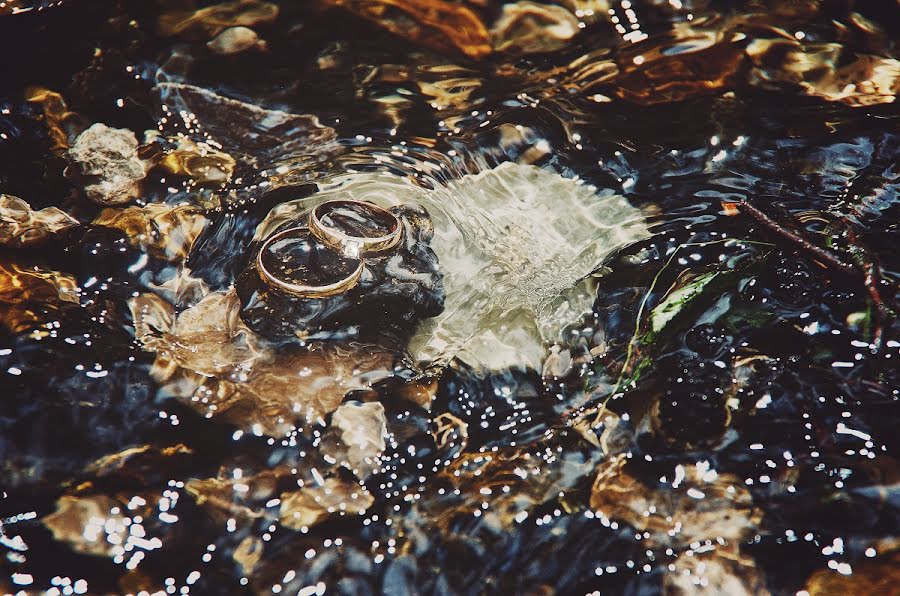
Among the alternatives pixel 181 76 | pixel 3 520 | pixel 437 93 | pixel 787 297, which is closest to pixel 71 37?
pixel 181 76

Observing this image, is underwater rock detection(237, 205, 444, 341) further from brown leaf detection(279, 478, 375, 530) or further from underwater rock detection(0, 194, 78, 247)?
underwater rock detection(0, 194, 78, 247)

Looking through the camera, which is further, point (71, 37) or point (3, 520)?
point (71, 37)

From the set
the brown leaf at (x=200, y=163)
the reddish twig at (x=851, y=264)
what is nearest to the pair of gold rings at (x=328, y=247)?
the brown leaf at (x=200, y=163)

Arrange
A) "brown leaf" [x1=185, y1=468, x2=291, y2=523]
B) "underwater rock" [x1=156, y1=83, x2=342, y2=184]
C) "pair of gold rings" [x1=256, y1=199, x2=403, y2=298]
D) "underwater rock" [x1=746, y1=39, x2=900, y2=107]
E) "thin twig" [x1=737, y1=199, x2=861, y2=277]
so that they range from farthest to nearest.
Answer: "underwater rock" [x1=156, y1=83, x2=342, y2=184] < "underwater rock" [x1=746, y1=39, x2=900, y2=107] < "pair of gold rings" [x1=256, y1=199, x2=403, y2=298] < "thin twig" [x1=737, y1=199, x2=861, y2=277] < "brown leaf" [x1=185, y1=468, x2=291, y2=523]

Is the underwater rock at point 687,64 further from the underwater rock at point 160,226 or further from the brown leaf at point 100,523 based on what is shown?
the brown leaf at point 100,523

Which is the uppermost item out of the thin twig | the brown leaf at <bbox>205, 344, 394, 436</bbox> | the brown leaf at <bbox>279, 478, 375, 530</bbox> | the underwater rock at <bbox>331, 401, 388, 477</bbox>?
the thin twig

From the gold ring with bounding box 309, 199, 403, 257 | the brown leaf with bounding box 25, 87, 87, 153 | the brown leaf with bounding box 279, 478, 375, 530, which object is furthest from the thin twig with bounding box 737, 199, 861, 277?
the brown leaf with bounding box 25, 87, 87, 153

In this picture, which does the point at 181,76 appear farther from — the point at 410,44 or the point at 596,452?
the point at 596,452

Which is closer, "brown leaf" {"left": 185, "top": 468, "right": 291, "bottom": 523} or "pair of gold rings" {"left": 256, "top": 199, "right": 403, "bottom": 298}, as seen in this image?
"brown leaf" {"left": 185, "top": 468, "right": 291, "bottom": 523}
